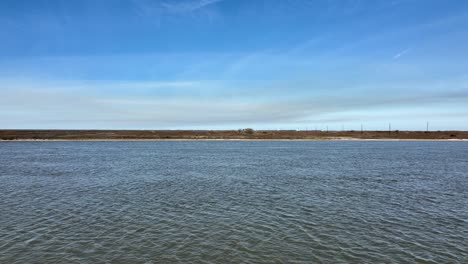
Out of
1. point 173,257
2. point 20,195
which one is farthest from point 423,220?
point 20,195

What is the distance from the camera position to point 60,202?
2370 cm

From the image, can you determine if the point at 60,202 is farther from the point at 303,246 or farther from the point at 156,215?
the point at 303,246

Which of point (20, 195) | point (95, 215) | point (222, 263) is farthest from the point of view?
point (20, 195)

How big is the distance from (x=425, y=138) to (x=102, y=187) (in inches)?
8557

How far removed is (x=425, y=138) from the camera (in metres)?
196

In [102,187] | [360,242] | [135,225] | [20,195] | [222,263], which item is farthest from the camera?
[102,187]

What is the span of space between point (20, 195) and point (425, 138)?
22411cm

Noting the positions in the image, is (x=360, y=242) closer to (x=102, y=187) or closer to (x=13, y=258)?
(x=13, y=258)

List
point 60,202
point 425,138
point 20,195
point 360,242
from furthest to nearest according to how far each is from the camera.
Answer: point 425,138 < point 20,195 < point 60,202 < point 360,242

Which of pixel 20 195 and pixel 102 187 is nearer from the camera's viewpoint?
pixel 20 195

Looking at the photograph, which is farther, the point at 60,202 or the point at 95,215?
the point at 60,202

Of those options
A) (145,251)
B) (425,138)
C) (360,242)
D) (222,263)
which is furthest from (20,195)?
(425,138)

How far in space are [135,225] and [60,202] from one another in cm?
973

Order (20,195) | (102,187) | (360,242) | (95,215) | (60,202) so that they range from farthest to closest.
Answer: (102,187)
(20,195)
(60,202)
(95,215)
(360,242)
